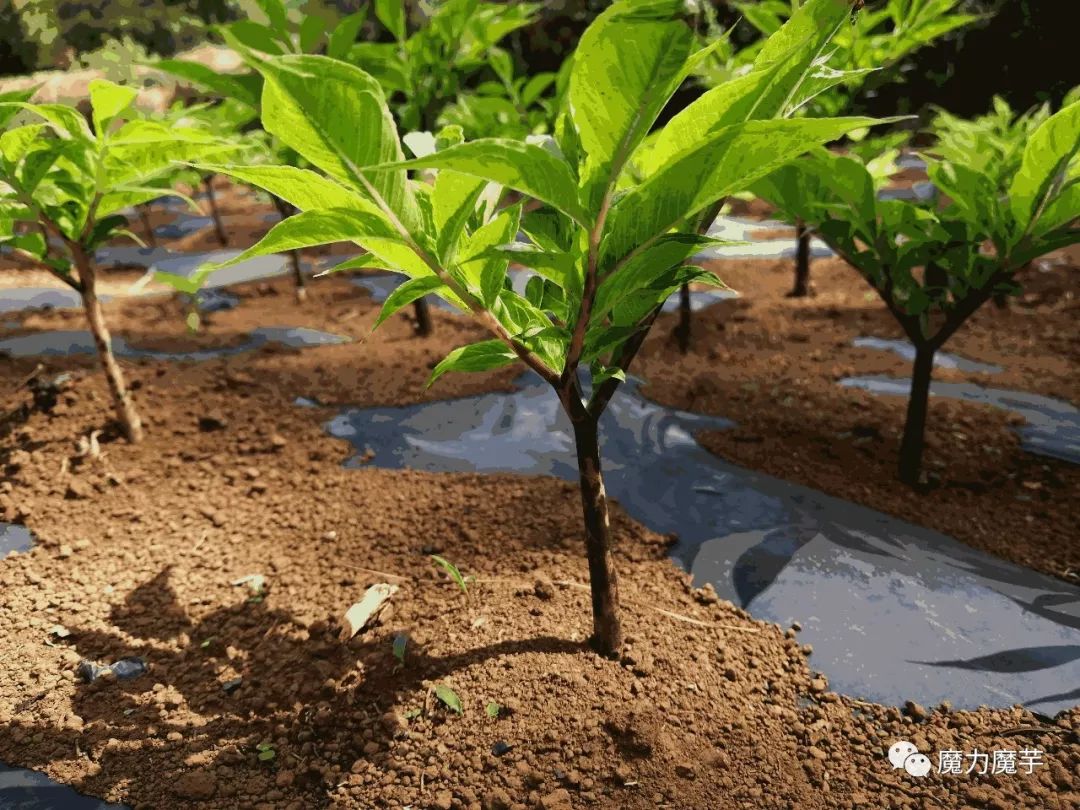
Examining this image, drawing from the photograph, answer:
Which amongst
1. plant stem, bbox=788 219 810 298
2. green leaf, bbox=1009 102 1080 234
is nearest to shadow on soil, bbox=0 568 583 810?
green leaf, bbox=1009 102 1080 234

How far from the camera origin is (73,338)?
3621 millimetres

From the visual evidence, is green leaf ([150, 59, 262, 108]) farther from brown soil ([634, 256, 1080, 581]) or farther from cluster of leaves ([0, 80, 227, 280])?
brown soil ([634, 256, 1080, 581])

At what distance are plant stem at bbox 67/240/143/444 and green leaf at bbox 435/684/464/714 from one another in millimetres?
1680

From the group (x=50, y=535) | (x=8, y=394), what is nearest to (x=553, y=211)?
(x=50, y=535)

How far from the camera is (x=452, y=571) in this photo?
5.19 feet

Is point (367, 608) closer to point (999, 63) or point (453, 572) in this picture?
point (453, 572)

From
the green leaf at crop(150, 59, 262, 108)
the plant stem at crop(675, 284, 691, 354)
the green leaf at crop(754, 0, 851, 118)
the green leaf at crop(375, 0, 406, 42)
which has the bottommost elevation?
the plant stem at crop(675, 284, 691, 354)

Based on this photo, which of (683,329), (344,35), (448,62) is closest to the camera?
(344,35)

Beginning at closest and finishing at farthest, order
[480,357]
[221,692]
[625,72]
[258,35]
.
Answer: [625,72], [480,357], [221,692], [258,35]

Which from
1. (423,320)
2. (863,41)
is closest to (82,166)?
(423,320)

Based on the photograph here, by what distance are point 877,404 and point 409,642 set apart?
2273mm

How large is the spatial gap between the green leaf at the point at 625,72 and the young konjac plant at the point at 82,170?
1.15 meters

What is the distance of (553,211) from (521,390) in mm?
2133

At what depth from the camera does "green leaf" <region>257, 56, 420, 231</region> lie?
65 cm
